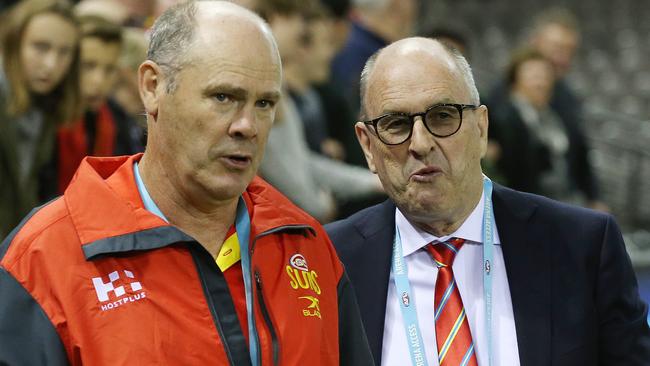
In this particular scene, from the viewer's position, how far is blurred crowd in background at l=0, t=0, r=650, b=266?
5.07 metres

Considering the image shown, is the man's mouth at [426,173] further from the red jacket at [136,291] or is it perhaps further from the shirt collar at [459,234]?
the red jacket at [136,291]

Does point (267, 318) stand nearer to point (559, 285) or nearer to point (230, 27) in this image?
point (230, 27)

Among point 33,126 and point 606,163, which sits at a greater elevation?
point 33,126

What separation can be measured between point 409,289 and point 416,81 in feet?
1.84

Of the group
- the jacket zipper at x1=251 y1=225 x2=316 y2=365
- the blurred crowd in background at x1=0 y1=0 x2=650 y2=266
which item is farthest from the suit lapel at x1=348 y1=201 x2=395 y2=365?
the blurred crowd in background at x1=0 y1=0 x2=650 y2=266

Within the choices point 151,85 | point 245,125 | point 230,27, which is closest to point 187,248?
point 245,125

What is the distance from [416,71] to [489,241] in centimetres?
50

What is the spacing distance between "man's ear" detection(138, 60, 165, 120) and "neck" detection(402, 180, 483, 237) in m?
0.86

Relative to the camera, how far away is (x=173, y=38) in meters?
2.67

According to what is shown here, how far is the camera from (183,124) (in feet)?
8.66

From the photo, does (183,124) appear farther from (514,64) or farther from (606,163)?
(606,163)

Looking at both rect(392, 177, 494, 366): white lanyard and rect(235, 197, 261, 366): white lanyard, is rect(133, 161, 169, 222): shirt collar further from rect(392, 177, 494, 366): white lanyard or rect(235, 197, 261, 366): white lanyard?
rect(392, 177, 494, 366): white lanyard

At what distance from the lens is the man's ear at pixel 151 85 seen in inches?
106

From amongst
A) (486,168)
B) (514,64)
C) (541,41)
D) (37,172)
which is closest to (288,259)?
(37,172)
